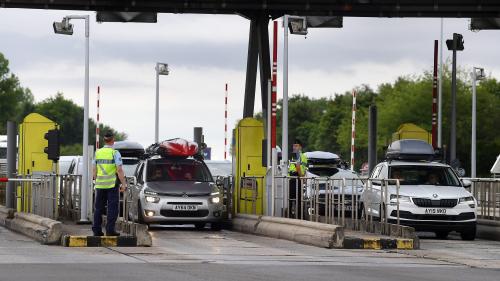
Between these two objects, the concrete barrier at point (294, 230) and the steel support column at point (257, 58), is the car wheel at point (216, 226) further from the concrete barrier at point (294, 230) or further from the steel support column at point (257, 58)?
the steel support column at point (257, 58)

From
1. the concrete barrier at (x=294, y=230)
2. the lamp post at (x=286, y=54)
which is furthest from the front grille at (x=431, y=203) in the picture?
the lamp post at (x=286, y=54)

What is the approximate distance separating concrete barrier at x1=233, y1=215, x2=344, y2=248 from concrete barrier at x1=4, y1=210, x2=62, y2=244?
14.0ft

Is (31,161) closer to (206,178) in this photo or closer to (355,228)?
(206,178)

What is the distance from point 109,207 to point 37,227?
7.67 feet

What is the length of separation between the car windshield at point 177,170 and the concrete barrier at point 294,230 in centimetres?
149

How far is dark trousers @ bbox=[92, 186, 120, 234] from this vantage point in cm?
2231

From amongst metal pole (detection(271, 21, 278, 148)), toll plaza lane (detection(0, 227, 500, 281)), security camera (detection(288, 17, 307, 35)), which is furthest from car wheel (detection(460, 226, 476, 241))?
security camera (detection(288, 17, 307, 35))

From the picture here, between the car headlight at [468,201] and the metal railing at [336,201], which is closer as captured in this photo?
the metal railing at [336,201]

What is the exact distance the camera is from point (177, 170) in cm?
3081

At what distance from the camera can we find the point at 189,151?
31.1 meters

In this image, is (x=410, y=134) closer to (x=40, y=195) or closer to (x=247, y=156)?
(x=247, y=156)

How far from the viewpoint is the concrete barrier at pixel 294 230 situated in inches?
887

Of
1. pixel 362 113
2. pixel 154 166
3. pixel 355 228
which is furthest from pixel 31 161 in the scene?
pixel 362 113

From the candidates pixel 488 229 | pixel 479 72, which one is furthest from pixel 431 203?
pixel 479 72
